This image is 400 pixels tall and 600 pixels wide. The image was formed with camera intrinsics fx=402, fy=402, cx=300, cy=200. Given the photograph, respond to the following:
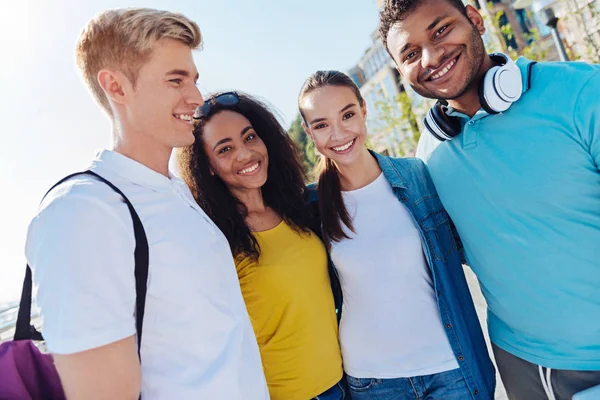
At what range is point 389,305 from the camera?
256 cm

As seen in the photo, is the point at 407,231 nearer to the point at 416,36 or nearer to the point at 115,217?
the point at 416,36

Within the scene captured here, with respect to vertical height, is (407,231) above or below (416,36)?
below

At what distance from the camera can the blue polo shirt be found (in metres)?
1.93

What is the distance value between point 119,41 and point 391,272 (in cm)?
197

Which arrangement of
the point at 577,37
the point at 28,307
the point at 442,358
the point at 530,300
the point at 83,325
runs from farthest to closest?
1. the point at 577,37
2. the point at 442,358
3. the point at 530,300
4. the point at 28,307
5. the point at 83,325

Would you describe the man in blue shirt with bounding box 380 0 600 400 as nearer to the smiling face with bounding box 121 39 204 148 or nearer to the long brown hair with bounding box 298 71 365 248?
the long brown hair with bounding box 298 71 365 248

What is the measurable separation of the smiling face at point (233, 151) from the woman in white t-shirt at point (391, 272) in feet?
1.55

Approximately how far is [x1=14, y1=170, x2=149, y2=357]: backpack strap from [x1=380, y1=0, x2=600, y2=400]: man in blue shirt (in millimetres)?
1749

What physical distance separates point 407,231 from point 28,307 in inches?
82.7

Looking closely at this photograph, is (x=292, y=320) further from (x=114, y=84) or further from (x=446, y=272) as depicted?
(x=114, y=84)

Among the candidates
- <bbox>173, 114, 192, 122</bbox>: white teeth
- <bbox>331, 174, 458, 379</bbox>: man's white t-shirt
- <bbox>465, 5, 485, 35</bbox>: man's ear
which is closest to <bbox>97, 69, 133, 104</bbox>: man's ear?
Answer: <bbox>173, 114, 192, 122</bbox>: white teeth

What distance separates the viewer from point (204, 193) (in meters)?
3.00

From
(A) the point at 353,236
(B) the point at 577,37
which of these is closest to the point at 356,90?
(A) the point at 353,236

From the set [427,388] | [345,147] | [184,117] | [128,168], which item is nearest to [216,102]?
[345,147]
